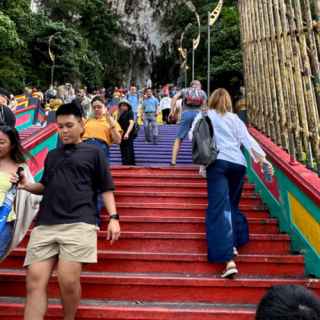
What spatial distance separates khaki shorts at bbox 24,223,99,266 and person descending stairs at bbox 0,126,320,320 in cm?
65

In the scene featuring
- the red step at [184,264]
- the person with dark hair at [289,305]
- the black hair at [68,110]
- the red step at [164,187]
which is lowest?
the red step at [184,264]

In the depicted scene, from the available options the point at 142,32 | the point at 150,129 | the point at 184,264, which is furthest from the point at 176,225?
the point at 142,32

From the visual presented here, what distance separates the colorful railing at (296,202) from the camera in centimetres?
391

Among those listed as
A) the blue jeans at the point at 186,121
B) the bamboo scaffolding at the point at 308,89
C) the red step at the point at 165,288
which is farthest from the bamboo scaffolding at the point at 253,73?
the red step at the point at 165,288

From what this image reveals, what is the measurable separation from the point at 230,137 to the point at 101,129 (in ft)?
5.56

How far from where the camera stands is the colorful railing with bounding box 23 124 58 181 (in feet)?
18.5

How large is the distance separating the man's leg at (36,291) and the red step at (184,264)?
1218 millimetres

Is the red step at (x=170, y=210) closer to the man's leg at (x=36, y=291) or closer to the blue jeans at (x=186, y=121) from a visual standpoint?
the blue jeans at (x=186, y=121)

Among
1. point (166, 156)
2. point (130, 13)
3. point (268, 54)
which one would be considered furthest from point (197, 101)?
point (130, 13)

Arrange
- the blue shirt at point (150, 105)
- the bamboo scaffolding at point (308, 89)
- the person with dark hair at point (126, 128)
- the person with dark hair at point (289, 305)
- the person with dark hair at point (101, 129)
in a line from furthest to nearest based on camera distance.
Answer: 1. the blue shirt at point (150, 105)
2. the person with dark hair at point (126, 128)
3. the person with dark hair at point (101, 129)
4. the bamboo scaffolding at point (308, 89)
5. the person with dark hair at point (289, 305)

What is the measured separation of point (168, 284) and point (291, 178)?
1607 mm

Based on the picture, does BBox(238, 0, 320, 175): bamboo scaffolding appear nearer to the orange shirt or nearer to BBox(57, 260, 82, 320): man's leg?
the orange shirt

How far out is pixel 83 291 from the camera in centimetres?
380

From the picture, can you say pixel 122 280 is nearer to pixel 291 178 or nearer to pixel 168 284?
pixel 168 284
